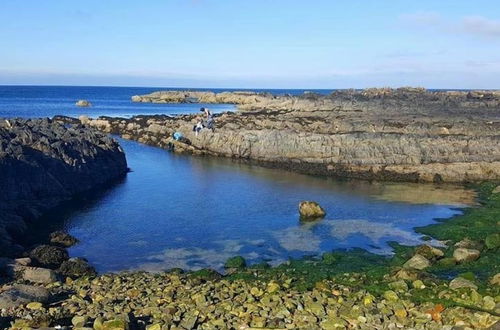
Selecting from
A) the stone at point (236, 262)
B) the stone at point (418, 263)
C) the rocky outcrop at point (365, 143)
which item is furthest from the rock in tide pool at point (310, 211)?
the rocky outcrop at point (365, 143)

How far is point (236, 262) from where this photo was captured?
A: 26.2 m

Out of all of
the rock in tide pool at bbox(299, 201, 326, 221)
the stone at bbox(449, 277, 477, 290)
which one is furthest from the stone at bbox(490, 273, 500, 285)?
the rock in tide pool at bbox(299, 201, 326, 221)

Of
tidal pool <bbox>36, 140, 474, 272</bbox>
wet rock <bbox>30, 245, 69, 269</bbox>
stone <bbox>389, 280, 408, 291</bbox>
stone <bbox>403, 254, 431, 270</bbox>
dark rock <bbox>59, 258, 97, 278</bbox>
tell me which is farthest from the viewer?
tidal pool <bbox>36, 140, 474, 272</bbox>

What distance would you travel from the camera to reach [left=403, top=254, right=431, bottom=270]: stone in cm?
2449

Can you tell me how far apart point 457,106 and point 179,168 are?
6049cm

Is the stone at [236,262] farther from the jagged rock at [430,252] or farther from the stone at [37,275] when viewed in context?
the jagged rock at [430,252]

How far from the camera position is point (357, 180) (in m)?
49.9

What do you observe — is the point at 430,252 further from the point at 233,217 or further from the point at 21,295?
the point at 21,295

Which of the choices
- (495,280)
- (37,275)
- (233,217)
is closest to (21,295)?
(37,275)

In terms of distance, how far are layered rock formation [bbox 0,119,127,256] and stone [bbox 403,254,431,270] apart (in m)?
19.5

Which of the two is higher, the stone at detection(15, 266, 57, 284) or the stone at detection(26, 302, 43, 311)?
the stone at detection(26, 302, 43, 311)

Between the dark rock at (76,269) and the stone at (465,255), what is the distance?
17031 mm

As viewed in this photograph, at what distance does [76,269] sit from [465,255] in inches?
718

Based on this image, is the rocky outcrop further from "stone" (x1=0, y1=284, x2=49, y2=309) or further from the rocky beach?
"stone" (x1=0, y1=284, x2=49, y2=309)
